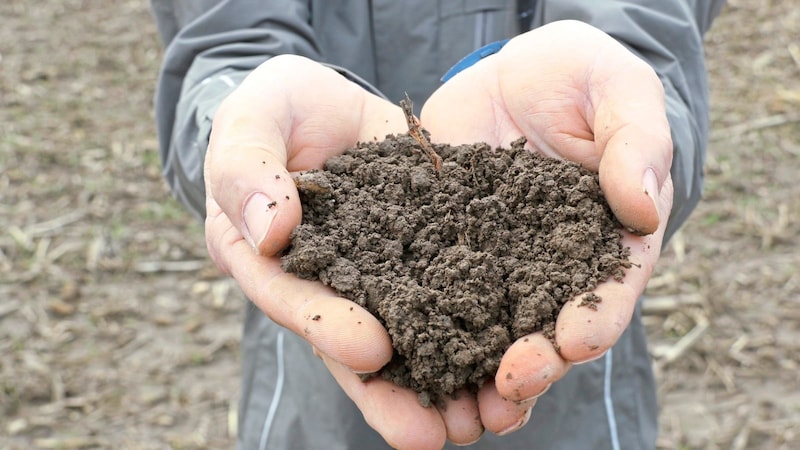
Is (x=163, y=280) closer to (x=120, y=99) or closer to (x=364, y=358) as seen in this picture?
(x=120, y=99)

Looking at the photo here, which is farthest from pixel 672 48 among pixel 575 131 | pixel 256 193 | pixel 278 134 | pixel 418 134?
pixel 256 193

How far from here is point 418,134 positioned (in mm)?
1774

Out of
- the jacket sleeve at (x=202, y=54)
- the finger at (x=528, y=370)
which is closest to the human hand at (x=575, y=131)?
the finger at (x=528, y=370)

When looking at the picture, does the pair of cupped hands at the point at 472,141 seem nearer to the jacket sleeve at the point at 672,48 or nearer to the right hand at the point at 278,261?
the right hand at the point at 278,261

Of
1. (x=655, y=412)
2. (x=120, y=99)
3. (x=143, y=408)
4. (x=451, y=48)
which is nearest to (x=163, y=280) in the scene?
(x=143, y=408)

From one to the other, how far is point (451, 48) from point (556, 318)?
837mm

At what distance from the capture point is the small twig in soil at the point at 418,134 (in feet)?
5.76

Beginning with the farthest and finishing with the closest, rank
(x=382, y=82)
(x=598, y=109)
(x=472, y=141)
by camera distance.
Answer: (x=382, y=82), (x=472, y=141), (x=598, y=109)

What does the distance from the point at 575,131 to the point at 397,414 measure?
0.69m

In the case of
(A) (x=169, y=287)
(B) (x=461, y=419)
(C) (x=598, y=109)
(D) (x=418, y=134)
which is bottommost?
(A) (x=169, y=287)

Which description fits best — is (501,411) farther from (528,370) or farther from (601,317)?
(601,317)

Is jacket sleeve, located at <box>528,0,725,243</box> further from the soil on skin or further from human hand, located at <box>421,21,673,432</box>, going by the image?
the soil on skin

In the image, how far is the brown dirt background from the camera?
10.1ft

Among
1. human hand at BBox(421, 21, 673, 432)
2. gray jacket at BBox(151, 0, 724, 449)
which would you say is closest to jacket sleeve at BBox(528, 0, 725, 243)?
gray jacket at BBox(151, 0, 724, 449)
